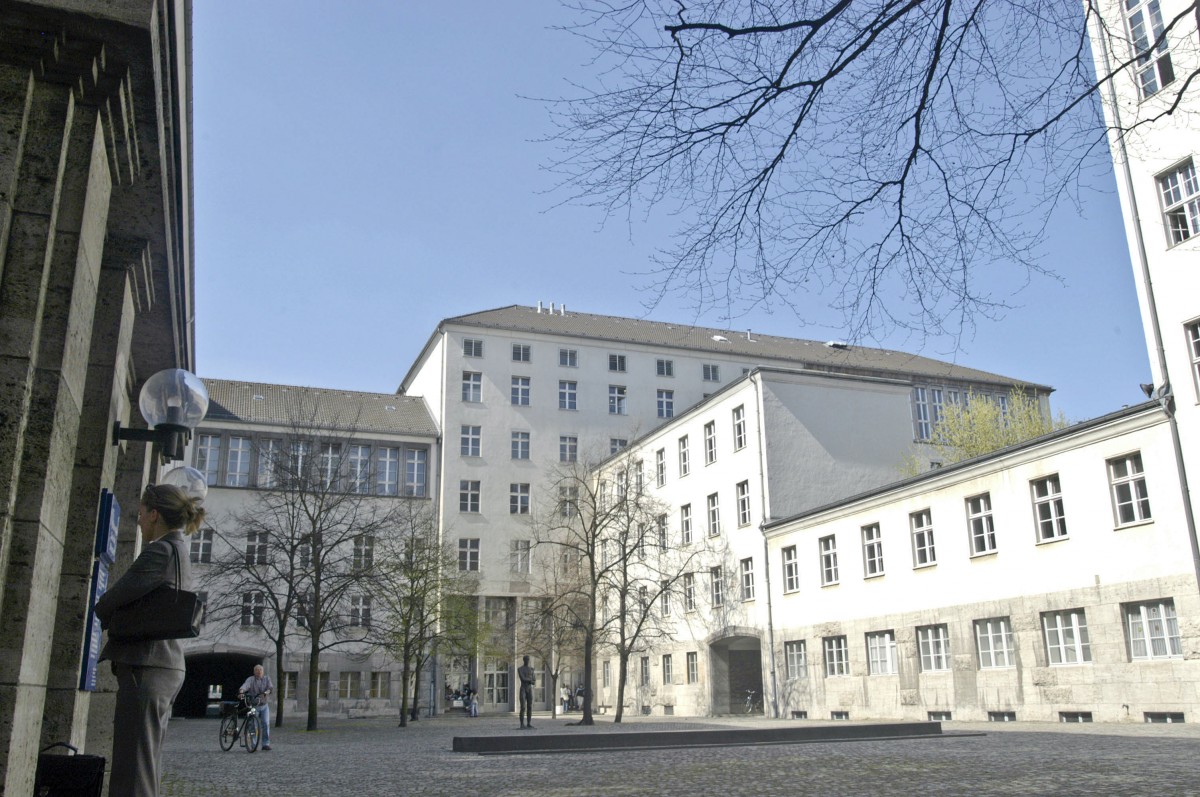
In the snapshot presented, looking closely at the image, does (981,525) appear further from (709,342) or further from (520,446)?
(709,342)

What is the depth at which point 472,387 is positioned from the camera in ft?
192

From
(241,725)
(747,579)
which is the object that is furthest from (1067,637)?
(241,725)

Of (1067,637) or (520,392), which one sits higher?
(520,392)

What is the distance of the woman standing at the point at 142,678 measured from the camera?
15.8ft

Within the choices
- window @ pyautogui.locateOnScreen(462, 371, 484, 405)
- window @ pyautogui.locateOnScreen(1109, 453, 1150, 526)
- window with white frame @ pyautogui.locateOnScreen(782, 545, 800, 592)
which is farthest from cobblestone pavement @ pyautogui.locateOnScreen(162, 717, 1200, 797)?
window @ pyautogui.locateOnScreen(462, 371, 484, 405)

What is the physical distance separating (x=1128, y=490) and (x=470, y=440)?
39596mm

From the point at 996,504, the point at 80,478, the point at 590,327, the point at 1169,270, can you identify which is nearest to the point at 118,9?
the point at 80,478

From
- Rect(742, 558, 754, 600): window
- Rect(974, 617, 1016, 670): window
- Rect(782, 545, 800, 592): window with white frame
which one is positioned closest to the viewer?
Rect(974, 617, 1016, 670): window

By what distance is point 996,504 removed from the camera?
27609 millimetres

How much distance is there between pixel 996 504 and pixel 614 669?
29164 millimetres

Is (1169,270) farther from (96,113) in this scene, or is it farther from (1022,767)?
(96,113)

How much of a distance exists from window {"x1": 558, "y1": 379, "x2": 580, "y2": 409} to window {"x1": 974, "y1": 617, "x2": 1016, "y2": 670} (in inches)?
1405

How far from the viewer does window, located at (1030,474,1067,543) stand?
2547 centimetres

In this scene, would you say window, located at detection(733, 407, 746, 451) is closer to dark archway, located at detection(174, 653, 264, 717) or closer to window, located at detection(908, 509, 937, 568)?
window, located at detection(908, 509, 937, 568)
